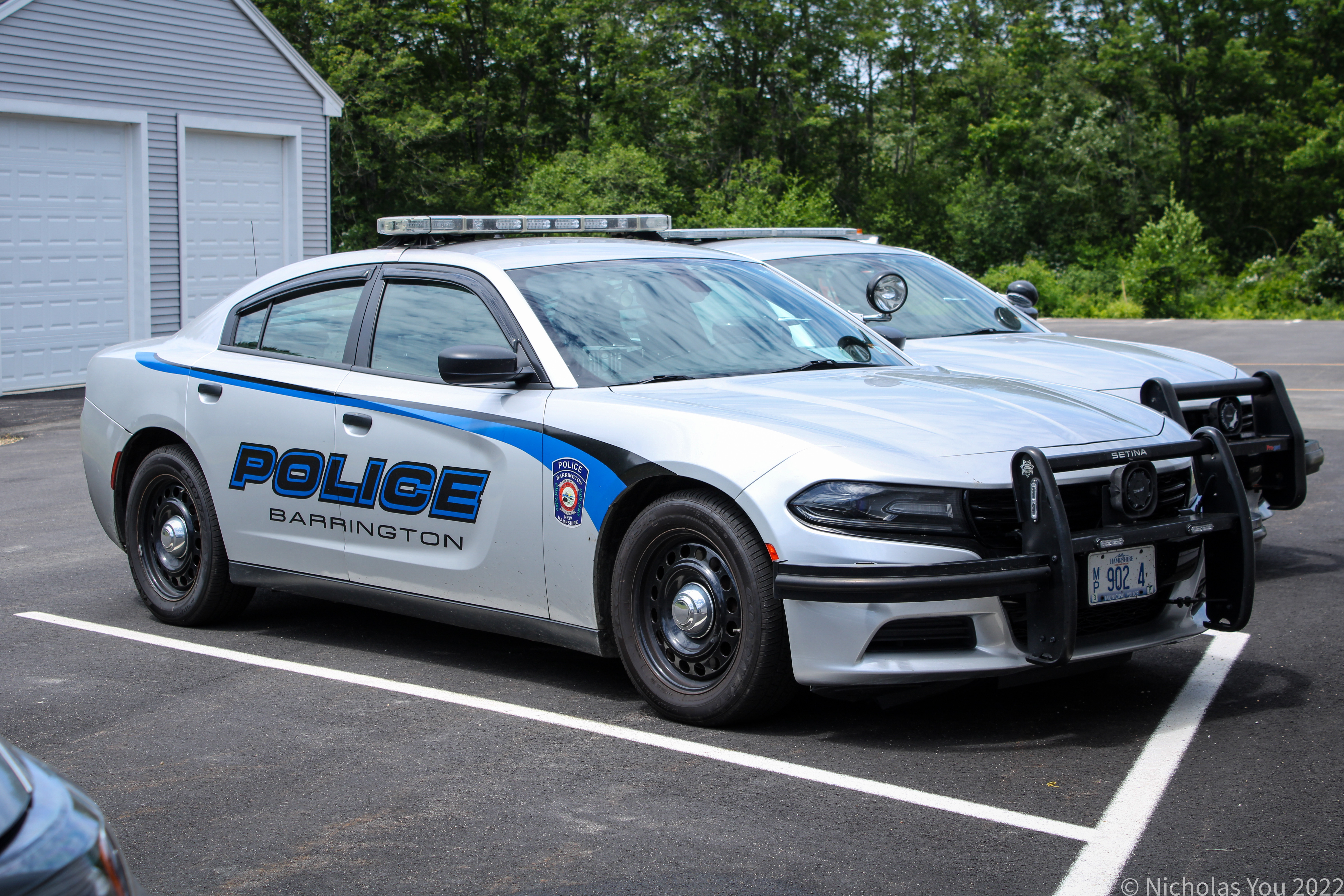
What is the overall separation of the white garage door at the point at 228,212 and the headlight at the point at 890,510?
1652 centimetres

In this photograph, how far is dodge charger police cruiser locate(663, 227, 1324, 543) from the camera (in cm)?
652

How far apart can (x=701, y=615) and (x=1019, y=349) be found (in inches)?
147

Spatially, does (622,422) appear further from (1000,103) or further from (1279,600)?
(1000,103)

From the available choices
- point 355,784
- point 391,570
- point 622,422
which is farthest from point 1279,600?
point 355,784

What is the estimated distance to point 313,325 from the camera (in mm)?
5863

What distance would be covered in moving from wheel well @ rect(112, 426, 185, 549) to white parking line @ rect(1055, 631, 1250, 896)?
169 inches

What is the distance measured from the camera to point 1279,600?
6371 mm

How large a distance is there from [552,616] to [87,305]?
50.9 feet

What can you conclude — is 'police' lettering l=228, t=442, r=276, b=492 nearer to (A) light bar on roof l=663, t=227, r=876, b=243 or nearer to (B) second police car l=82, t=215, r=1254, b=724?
(B) second police car l=82, t=215, r=1254, b=724

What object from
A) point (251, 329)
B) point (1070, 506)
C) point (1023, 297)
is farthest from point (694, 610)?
point (1023, 297)

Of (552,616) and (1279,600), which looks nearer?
(552,616)

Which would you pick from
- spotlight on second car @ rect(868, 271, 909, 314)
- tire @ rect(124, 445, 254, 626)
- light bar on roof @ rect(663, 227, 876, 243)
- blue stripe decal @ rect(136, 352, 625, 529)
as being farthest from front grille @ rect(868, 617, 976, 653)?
spotlight on second car @ rect(868, 271, 909, 314)

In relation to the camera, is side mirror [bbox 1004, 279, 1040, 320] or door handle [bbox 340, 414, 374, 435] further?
side mirror [bbox 1004, 279, 1040, 320]

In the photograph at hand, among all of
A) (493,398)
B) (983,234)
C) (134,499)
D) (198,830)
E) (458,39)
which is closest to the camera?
(198,830)
